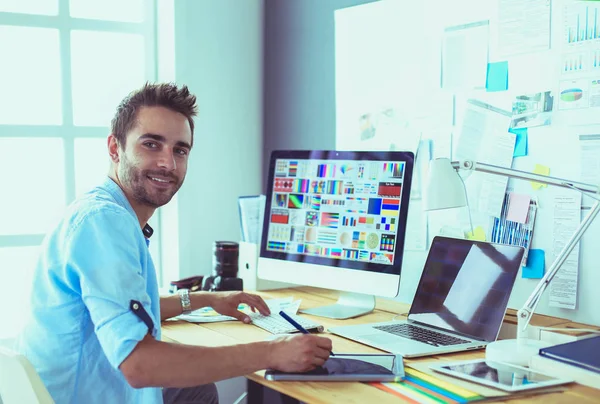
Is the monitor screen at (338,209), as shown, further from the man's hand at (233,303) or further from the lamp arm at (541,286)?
the lamp arm at (541,286)

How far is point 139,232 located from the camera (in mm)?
1580

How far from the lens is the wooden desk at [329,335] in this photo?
1.41 metres

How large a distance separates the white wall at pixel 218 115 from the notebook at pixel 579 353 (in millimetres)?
1773

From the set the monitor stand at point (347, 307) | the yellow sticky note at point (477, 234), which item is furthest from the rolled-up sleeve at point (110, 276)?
the yellow sticky note at point (477, 234)

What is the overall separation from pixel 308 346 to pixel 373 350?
29cm

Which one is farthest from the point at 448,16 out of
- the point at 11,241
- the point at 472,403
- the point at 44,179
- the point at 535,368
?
the point at 11,241

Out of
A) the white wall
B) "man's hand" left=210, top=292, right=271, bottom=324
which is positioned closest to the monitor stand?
"man's hand" left=210, top=292, right=271, bottom=324

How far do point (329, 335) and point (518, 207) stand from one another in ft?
2.24

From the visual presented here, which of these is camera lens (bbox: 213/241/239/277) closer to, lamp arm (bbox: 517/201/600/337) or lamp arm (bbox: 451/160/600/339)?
lamp arm (bbox: 451/160/600/339)

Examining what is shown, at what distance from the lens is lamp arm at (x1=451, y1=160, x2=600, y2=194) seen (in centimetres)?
166

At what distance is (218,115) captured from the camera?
3.04 meters

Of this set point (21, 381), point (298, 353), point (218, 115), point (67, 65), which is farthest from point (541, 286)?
point (67, 65)

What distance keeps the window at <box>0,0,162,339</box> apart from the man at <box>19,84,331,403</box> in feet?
3.72

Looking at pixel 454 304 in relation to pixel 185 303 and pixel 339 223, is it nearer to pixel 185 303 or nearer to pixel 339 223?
pixel 339 223
